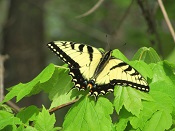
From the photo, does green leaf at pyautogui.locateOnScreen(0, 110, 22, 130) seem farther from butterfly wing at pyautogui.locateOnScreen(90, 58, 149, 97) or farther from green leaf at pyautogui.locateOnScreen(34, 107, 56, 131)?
butterfly wing at pyautogui.locateOnScreen(90, 58, 149, 97)

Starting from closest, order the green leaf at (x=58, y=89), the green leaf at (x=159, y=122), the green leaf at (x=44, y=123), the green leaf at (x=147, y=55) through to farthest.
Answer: the green leaf at (x=159, y=122)
the green leaf at (x=44, y=123)
the green leaf at (x=58, y=89)
the green leaf at (x=147, y=55)

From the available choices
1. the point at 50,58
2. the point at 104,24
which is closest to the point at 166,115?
the point at 104,24

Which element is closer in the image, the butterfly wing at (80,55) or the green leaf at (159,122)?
the green leaf at (159,122)

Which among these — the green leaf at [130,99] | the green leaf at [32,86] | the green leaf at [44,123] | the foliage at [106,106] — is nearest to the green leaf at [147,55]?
the foliage at [106,106]

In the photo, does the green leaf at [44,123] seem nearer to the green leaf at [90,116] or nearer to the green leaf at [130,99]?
the green leaf at [90,116]

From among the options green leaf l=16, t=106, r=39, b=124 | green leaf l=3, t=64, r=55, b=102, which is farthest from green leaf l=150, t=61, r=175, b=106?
green leaf l=16, t=106, r=39, b=124

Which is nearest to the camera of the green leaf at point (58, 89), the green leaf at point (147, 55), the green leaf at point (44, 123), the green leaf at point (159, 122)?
the green leaf at point (159, 122)

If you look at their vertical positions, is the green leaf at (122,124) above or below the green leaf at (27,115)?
below
